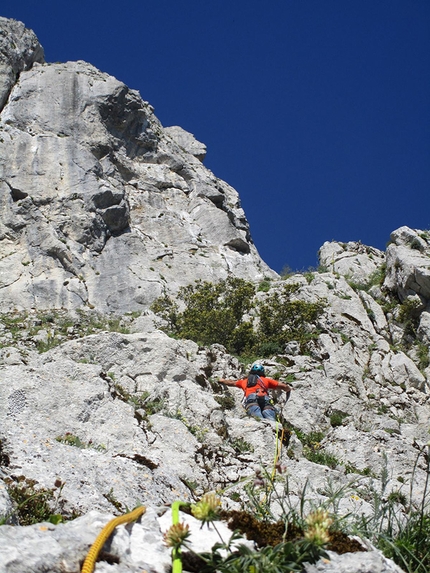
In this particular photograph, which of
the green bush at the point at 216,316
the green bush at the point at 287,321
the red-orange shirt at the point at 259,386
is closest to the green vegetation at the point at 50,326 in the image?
the green bush at the point at 216,316

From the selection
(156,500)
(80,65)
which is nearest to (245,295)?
(156,500)

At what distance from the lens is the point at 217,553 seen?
3.04 m

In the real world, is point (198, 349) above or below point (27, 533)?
above

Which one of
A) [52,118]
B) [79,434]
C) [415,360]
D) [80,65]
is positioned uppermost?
[80,65]

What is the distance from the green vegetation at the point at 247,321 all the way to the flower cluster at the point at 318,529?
13.7 metres

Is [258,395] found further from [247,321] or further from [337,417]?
[247,321]

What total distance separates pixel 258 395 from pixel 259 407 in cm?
25

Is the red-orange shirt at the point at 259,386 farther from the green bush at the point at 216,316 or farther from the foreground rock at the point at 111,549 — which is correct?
the foreground rock at the point at 111,549

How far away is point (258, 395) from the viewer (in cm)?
1124

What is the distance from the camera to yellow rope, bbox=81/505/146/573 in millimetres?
2848

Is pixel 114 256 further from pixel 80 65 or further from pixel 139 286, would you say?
pixel 80 65

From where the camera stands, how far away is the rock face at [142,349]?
218 inches

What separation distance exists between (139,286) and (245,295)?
7558 mm

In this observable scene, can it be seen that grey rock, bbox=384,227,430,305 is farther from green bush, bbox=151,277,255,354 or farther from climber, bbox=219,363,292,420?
climber, bbox=219,363,292,420
